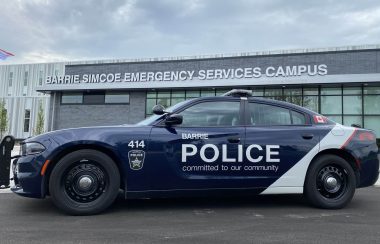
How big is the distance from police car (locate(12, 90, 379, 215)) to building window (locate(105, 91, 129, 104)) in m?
21.9

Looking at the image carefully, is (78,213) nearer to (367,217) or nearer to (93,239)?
(93,239)

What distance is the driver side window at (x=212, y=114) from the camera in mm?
5043

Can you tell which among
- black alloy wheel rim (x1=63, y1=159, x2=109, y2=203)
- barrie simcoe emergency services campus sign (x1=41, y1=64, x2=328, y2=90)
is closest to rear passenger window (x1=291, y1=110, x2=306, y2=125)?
black alloy wheel rim (x1=63, y1=159, x2=109, y2=203)

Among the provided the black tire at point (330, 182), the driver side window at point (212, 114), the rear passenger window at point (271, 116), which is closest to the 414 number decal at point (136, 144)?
the driver side window at point (212, 114)

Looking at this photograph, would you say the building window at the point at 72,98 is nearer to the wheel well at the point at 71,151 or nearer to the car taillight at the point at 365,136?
the wheel well at the point at 71,151

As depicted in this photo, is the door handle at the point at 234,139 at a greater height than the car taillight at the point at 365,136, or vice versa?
the car taillight at the point at 365,136

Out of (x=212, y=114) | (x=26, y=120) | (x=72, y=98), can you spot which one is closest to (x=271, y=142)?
(x=212, y=114)

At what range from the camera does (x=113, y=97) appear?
88.4 feet

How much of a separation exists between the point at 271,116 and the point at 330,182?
1216mm

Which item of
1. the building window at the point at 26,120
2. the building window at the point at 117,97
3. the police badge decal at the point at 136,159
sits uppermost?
the building window at the point at 117,97

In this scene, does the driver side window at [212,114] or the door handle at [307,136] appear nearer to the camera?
the driver side window at [212,114]

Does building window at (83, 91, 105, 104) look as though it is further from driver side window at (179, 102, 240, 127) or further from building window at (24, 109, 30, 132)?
driver side window at (179, 102, 240, 127)

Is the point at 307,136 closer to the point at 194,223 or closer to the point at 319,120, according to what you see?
the point at 319,120

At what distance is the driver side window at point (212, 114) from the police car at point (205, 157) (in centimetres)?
1
